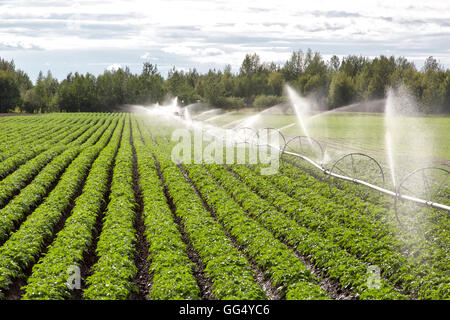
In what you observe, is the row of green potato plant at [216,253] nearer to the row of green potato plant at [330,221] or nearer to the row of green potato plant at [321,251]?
the row of green potato plant at [321,251]

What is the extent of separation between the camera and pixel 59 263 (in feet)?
30.1

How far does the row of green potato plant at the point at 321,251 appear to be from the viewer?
843 cm

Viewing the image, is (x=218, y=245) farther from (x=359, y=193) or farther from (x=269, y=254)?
(x=359, y=193)

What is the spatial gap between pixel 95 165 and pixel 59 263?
13765 mm

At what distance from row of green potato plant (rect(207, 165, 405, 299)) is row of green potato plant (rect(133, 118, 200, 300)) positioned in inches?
121

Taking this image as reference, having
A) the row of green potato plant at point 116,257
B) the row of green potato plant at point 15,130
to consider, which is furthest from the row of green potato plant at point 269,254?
the row of green potato plant at point 15,130

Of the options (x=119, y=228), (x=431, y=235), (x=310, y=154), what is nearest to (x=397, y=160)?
(x=310, y=154)

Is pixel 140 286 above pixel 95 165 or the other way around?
the other way around

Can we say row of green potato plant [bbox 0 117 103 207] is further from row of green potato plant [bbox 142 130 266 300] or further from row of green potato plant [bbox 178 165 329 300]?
row of green potato plant [bbox 178 165 329 300]

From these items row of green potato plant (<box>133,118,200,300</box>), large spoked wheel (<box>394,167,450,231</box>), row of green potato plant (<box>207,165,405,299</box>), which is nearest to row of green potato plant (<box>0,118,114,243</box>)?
row of green potato plant (<box>133,118,200,300</box>)

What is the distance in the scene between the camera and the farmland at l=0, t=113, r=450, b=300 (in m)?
8.50

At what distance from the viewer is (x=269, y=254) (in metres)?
10.1

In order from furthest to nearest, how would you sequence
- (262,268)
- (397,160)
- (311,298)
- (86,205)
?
(397,160)
(86,205)
(262,268)
(311,298)
